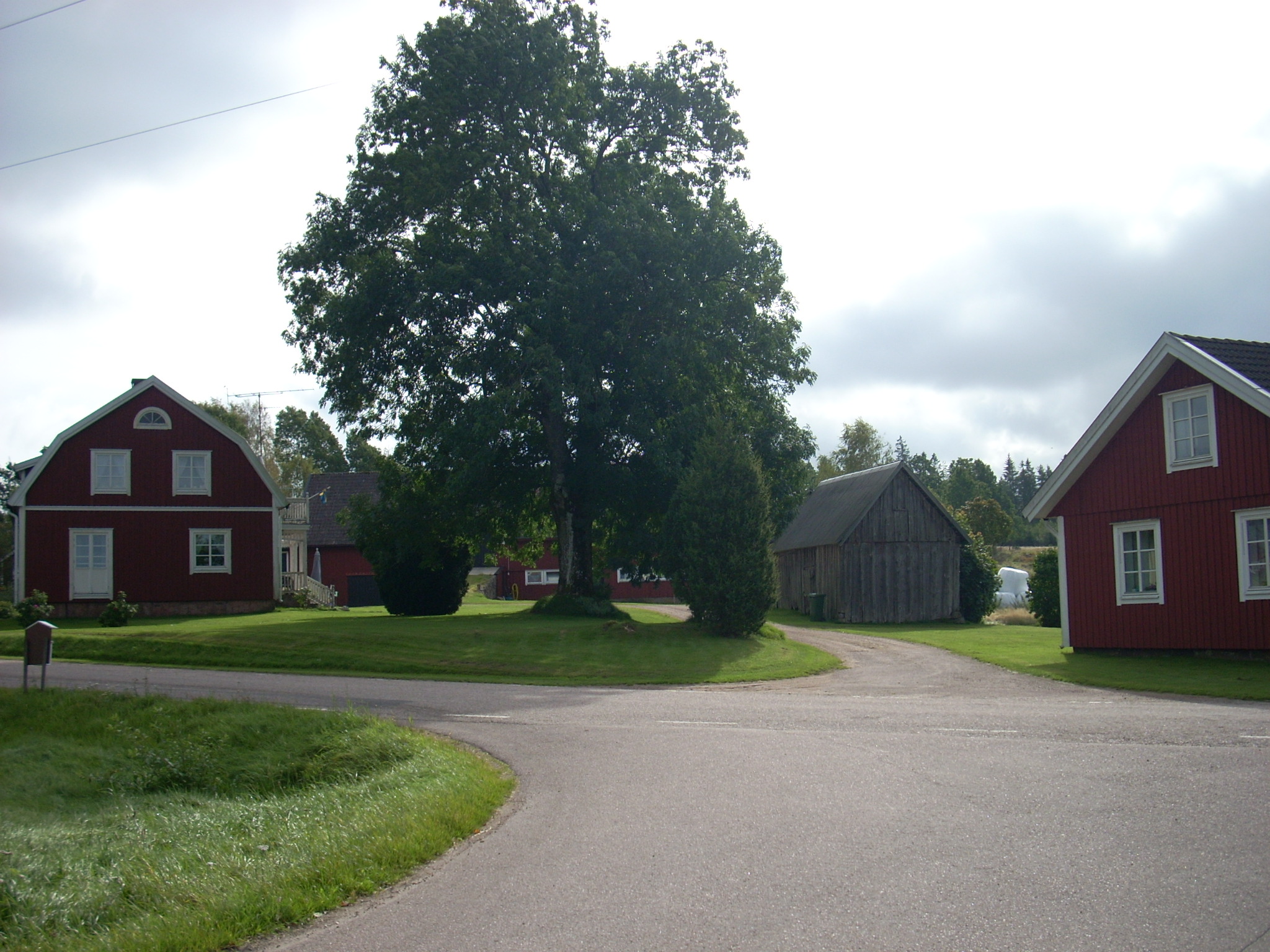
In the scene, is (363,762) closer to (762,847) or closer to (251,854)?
(251,854)

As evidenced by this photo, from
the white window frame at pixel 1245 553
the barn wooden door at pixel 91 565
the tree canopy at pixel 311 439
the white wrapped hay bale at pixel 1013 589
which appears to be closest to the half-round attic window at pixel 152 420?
the barn wooden door at pixel 91 565

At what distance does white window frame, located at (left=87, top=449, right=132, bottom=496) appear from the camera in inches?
1371

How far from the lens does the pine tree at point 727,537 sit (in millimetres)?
24469

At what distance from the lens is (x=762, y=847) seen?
663cm

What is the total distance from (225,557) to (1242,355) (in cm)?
3046

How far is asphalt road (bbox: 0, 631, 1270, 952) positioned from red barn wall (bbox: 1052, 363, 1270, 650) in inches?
299

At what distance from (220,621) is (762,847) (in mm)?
27693

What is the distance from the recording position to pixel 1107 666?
20.1m

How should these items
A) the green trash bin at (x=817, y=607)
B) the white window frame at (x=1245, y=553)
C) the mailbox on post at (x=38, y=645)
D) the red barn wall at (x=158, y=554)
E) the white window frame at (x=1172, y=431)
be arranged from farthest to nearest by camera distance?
the green trash bin at (x=817, y=607) < the red barn wall at (x=158, y=554) < the white window frame at (x=1172, y=431) < the white window frame at (x=1245, y=553) < the mailbox on post at (x=38, y=645)

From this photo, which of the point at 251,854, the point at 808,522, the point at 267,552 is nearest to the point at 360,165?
the point at 267,552

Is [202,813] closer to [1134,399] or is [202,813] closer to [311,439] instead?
[1134,399]

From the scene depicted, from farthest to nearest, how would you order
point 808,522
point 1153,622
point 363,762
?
1. point 808,522
2. point 1153,622
3. point 363,762

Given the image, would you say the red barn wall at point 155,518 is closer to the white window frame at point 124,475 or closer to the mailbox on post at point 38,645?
the white window frame at point 124,475

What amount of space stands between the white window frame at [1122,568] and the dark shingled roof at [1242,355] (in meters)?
3.34
